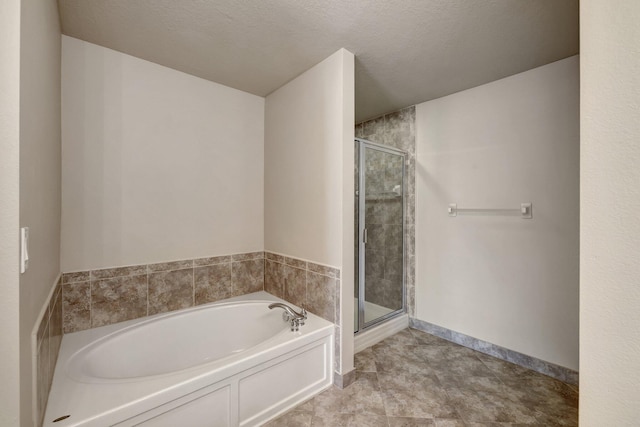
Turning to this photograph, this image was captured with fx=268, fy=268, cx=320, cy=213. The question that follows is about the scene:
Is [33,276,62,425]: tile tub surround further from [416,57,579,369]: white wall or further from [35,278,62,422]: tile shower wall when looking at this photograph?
[416,57,579,369]: white wall

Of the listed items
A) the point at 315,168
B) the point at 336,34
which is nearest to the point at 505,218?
the point at 315,168

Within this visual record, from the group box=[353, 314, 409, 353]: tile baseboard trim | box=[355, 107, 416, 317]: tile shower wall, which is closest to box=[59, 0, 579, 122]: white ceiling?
box=[355, 107, 416, 317]: tile shower wall

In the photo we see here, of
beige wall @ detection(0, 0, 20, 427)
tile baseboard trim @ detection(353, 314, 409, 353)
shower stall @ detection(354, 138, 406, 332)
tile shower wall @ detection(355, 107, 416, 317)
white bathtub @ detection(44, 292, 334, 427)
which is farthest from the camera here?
tile shower wall @ detection(355, 107, 416, 317)

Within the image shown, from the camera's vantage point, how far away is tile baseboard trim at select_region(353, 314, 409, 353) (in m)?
2.33

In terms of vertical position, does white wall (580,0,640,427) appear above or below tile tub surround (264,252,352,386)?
above

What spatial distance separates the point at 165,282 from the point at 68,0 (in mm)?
1779

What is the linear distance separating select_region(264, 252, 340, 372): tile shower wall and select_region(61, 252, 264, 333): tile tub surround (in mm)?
196

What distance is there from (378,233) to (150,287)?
6.57 feet

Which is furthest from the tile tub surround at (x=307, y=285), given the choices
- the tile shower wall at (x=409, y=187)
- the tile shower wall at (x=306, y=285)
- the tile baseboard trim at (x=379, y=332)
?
the tile shower wall at (x=409, y=187)

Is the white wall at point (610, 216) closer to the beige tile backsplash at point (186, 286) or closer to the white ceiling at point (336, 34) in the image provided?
the white ceiling at point (336, 34)

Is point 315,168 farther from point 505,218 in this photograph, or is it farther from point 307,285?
point 505,218

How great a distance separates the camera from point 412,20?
5.10ft

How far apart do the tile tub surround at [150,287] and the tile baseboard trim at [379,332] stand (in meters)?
1.05

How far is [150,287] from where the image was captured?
2.00 m
